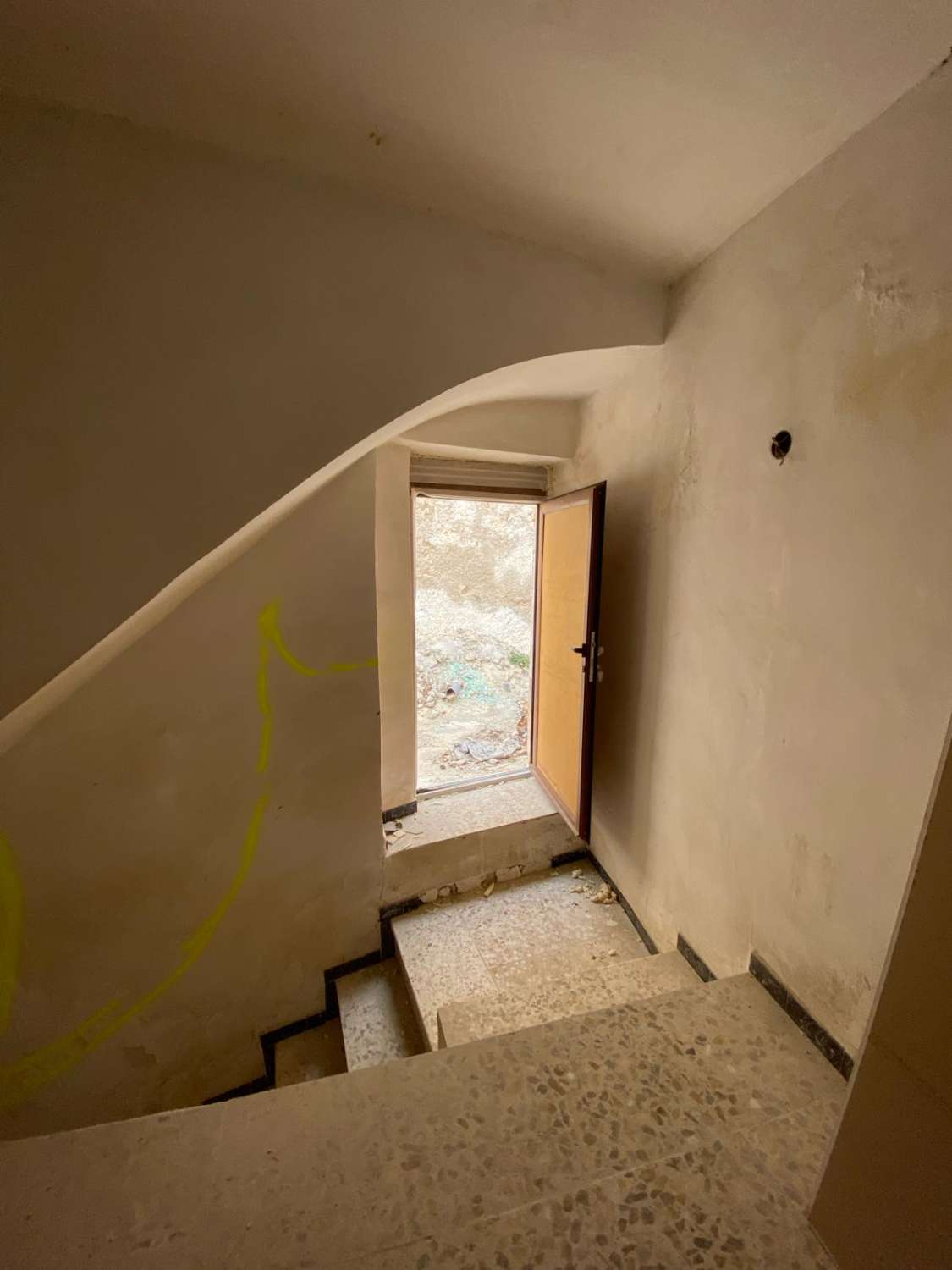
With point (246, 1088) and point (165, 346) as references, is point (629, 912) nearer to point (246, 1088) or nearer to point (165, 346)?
point (246, 1088)

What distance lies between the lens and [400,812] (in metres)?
2.23

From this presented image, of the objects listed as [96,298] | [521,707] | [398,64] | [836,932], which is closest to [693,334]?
[398,64]

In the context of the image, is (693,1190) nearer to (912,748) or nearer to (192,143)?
(912,748)

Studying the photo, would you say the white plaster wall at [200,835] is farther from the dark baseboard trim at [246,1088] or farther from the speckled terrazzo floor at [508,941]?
the speckled terrazzo floor at [508,941]

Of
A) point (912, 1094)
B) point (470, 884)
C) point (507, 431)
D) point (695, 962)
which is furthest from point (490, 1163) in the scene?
point (507, 431)

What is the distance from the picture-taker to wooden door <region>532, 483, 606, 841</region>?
5.90ft

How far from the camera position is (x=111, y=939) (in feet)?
4.79

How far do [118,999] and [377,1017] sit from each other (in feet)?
2.93

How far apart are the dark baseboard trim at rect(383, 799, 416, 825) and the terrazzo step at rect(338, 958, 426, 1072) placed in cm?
58

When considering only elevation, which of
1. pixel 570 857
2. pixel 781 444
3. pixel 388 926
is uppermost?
pixel 781 444

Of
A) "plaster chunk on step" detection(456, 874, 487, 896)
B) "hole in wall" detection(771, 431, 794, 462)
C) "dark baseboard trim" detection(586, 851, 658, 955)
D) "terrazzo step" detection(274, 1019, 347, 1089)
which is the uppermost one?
"hole in wall" detection(771, 431, 794, 462)

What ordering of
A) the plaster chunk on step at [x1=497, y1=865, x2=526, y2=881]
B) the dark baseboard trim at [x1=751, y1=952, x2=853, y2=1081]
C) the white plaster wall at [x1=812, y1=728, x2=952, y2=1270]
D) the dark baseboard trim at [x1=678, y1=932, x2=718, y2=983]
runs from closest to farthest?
the white plaster wall at [x1=812, y1=728, x2=952, y2=1270]
the dark baseboard trim at [x1=751, y1=952, x2=853, y2=1081]
the dark baseboard trim at [x1=678, y1=932, x2=718, y2=983]
the plaster chunk on step at [x1=497, y1=865, x2=526, y2=881]

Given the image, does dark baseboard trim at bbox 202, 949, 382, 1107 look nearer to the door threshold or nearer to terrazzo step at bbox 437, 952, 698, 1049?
Answer: terrazzo step at bbox 437, 952, 698, 1049

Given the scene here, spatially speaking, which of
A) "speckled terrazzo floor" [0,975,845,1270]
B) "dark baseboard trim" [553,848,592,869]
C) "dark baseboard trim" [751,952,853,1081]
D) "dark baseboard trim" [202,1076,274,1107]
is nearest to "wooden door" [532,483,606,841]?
"dark baseboard trim" [553,848,592,869]
